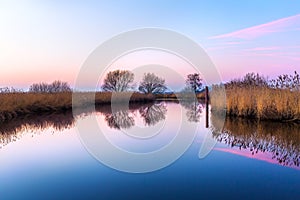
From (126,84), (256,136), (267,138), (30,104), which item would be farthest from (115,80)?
(267,138)

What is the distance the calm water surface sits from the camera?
4.04 metres

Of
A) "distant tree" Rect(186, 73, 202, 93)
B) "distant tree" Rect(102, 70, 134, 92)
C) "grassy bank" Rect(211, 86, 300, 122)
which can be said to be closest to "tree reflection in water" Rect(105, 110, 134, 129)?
"grassy bank" Rect(211, 86, 300, 122)

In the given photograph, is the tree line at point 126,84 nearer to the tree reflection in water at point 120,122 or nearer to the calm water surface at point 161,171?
the tree reflection in water at point 120,122

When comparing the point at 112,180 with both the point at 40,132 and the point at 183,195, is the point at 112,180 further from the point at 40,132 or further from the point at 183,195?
the point at 40,132

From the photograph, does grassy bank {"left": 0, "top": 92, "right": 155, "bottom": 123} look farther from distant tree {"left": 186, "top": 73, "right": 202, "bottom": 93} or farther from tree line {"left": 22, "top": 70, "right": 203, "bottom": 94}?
distant tree {"left": 186, "top": 73, "right": 202, "bottom": 93}

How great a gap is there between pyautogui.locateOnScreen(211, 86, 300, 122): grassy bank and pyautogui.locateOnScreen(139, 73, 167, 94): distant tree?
2038 cm

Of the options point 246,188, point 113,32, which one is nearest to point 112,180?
point 246,188

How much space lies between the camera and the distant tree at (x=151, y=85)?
34.1 metres

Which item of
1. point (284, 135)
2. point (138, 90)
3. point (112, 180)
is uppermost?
point (138, 90)

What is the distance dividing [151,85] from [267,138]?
28581mm

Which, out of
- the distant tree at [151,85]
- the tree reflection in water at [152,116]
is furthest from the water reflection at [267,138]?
the distant tree at [151,85]

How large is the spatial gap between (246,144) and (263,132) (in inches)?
70.5

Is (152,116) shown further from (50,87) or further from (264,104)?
(50,87)

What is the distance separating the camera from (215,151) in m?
6.66
